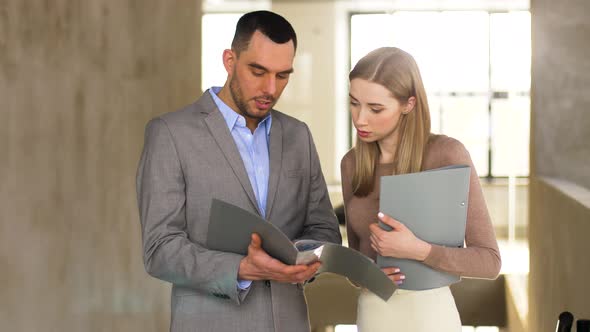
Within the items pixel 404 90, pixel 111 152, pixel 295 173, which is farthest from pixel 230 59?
pixel 111 152

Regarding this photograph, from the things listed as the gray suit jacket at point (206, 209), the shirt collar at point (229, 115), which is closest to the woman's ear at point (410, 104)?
the gray suit jacket at point (206, 209)

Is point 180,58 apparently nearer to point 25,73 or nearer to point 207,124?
point 25,73

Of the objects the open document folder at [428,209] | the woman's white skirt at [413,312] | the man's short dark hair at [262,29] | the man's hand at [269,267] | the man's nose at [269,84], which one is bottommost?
the woman's white skirt at [413,312]

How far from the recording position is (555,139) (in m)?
4.95

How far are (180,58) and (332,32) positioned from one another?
26.5 ft

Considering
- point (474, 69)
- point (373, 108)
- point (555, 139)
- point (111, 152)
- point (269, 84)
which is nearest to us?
point (269, 84)

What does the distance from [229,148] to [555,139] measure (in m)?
2.97

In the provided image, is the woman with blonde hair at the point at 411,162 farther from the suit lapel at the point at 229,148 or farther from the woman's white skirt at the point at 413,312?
the suit lapel at the point at 229,148

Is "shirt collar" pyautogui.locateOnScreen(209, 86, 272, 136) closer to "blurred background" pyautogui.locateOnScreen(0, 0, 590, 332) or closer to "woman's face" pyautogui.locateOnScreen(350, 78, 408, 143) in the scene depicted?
"woman's face" pyautogui.locateOnScreen(350, 78, 408, 143)

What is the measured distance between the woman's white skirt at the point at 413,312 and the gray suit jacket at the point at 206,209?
20cm

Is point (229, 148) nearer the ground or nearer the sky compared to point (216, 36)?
nearer the ground

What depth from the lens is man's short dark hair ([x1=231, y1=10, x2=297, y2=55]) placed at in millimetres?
2363

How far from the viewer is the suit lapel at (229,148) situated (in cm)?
241

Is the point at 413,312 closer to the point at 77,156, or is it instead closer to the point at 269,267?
the point at 269,267
